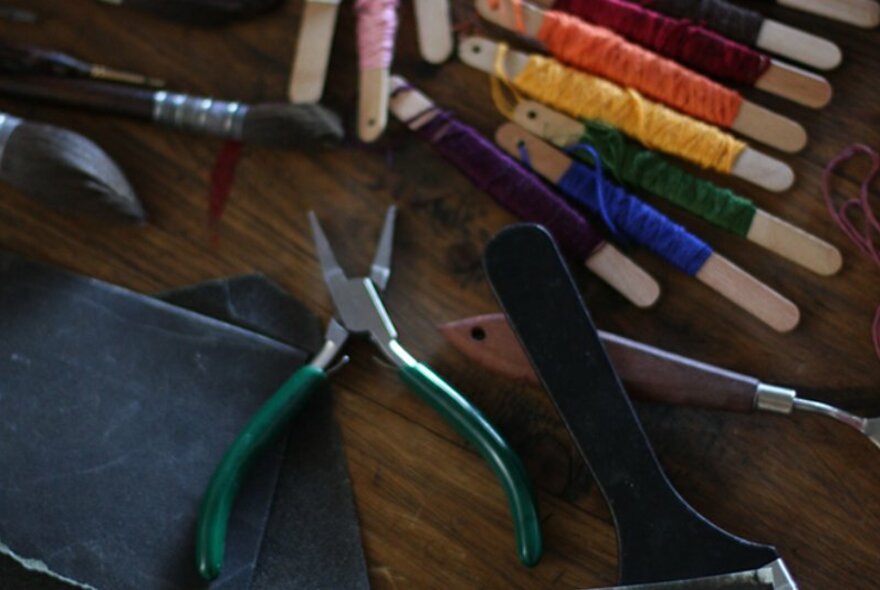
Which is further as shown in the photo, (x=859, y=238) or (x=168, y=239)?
(x=168, y=239)

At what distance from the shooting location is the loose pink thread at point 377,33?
1.14 m

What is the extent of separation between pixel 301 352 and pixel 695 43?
0.49m

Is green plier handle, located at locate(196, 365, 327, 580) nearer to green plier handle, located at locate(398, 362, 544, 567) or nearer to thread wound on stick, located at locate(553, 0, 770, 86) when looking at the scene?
green plier handle, located at locate(398, 362, 544, 567)

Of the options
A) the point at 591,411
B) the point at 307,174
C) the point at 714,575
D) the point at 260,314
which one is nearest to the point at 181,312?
the point at 260,314

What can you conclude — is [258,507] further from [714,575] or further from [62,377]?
[714,575]

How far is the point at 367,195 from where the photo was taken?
1.11 meters

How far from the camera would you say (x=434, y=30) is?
115 cm

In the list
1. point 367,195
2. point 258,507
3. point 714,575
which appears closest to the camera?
point 714,575

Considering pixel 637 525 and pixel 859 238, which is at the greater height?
pixel 859 238

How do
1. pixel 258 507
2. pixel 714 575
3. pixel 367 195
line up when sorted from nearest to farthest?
pixel 714 575, pixel 258 507, pixel 367 195

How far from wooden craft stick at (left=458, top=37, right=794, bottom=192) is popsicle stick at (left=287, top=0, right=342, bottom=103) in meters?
0.15

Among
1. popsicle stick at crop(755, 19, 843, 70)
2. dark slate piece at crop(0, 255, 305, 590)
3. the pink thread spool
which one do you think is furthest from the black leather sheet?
popsicle stick at crop(755, 19, 843, 70)

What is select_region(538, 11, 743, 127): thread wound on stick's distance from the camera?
107 cm

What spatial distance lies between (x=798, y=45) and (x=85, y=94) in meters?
0.74
